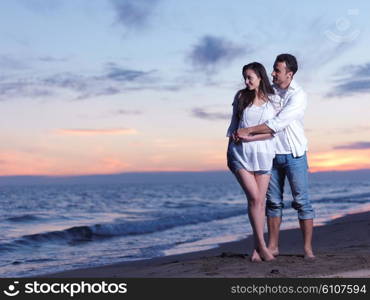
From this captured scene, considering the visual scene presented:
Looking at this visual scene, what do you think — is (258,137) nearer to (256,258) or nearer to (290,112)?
(290,112)

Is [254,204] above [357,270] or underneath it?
above

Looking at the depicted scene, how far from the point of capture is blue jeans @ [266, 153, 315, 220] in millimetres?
5855

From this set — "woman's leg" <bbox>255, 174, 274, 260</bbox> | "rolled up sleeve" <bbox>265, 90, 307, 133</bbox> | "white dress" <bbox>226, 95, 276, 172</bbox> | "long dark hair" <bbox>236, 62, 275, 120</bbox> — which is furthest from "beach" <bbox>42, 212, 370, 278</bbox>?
"long dark hair" <bbox>236, 62, 275, 120</bbox>

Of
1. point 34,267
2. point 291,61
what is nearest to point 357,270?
point 291,61

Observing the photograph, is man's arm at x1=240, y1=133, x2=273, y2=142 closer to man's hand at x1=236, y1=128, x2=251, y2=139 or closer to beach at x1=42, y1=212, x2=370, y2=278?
man's hand at x1=236, y1=128, x2=251, y2=139

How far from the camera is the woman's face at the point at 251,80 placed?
18.3 feet

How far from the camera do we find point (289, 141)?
229 inches

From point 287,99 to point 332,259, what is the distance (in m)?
1.75

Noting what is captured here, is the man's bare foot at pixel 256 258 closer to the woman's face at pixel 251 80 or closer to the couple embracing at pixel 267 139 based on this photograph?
the couple embracing at pixel 267 139

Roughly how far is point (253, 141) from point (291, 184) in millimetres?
694

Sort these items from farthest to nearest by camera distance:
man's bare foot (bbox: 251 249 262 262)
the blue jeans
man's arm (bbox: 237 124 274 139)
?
man's bare foot (bbox: 251 249 262 262) < the blue jeans < man's arm (bbox: 237 124 274 139)

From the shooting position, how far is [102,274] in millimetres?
7219

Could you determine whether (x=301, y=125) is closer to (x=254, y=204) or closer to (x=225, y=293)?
(x=254, y=204)

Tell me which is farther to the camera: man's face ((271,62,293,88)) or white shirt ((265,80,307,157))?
man's face ((271,62,293,88))
